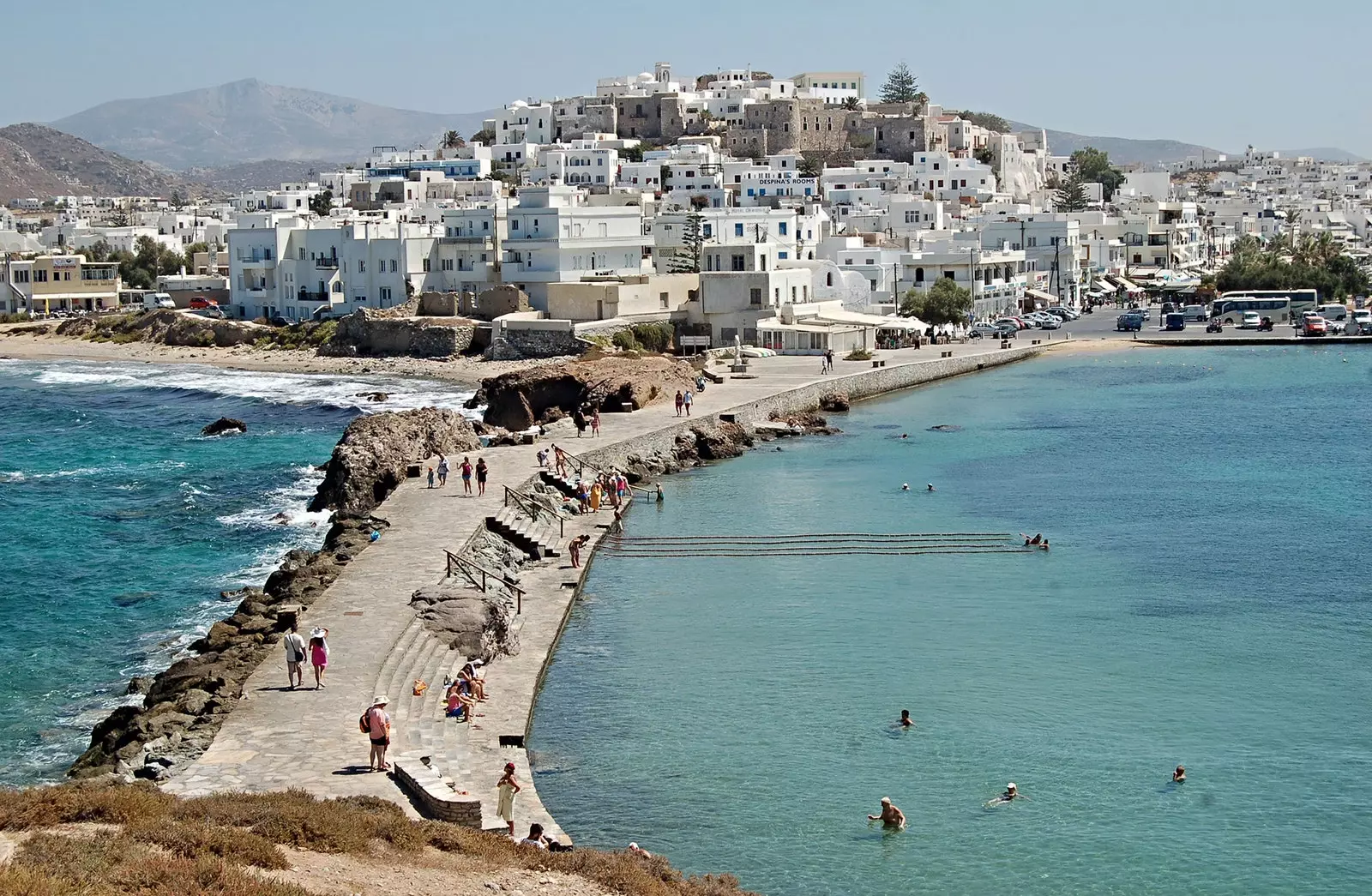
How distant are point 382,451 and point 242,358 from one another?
31.3 metres

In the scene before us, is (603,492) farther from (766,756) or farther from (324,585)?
(766,756)

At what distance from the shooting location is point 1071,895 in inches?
529

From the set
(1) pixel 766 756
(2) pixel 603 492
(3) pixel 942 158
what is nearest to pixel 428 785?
(1) pixel 766 756

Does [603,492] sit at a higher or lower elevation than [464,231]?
lower

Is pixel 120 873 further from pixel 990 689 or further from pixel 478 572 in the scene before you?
pixel 478 572

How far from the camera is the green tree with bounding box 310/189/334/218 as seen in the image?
86.7 m

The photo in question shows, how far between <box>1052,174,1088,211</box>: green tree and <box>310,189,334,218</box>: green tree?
3817 cm

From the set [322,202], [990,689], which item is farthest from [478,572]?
[322,202]

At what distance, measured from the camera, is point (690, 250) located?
197ft

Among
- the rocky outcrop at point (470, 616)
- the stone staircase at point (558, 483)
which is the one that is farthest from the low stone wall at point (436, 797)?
the stone staircase at point (558, 483)

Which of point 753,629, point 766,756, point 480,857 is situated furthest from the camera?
point 753,629

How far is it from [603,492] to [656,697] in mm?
11817

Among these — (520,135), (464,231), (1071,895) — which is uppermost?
(520,135)

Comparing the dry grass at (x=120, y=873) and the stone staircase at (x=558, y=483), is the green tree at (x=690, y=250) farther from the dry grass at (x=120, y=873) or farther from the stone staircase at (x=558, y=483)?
the dry grass at (x=120, y=873)
